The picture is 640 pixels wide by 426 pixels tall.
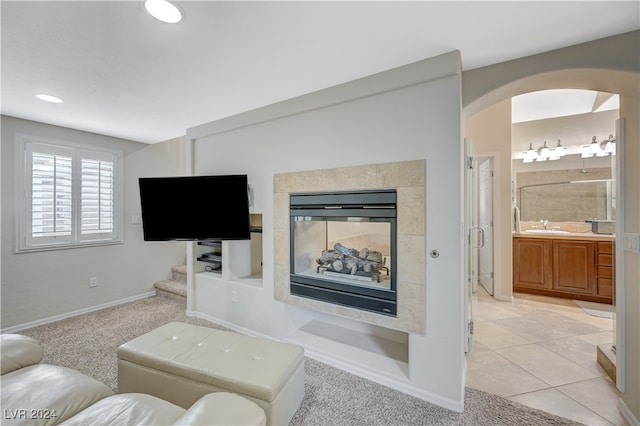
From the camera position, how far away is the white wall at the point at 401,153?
1.77 meters

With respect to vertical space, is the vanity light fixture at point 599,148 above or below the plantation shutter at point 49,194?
above

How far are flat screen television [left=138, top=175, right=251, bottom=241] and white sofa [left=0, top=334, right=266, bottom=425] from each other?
1485mm

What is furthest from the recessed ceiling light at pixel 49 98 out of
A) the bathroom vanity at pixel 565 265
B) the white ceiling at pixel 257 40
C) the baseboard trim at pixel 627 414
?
the bathroom vanity at pixel 565 265

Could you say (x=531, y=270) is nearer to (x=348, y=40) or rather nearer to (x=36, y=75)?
(x=348, y=40)

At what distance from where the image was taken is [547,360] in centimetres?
231

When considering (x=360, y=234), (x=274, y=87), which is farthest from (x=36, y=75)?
(x=360, y=234)

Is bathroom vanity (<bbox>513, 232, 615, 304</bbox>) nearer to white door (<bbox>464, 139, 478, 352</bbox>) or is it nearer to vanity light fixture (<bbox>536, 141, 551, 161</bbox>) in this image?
vanity light fixture (<bbox>536, 141, 551, 161</bbox>)

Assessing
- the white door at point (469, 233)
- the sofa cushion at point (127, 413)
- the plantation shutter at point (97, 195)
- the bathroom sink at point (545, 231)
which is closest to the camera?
the sofa cushion at point (127, 413)

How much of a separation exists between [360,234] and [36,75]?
2.82 meters

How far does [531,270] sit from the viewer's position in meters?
4.04

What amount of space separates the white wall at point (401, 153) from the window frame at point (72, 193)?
2196 mm

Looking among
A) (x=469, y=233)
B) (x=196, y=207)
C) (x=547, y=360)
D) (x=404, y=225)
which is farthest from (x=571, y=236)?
(x=196, y=207)

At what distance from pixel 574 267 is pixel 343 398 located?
12.9ft

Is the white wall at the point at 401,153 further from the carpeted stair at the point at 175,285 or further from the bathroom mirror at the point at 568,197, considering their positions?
the bathroom mirror at the point at 568,197
